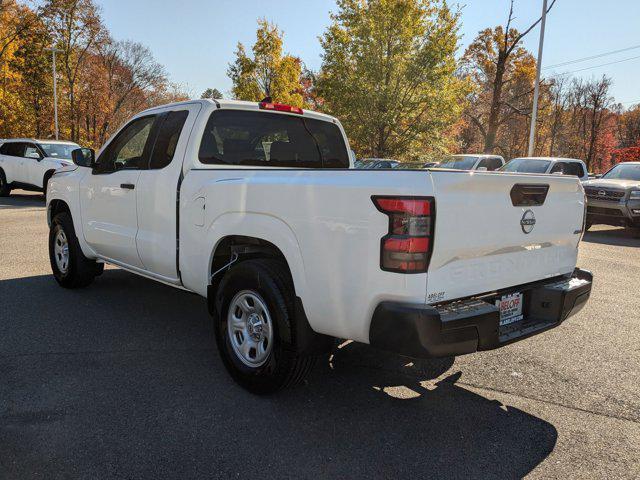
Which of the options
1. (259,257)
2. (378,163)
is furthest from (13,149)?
(259,257)

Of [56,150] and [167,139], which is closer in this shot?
[167,139]

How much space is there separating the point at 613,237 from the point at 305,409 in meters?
12.1

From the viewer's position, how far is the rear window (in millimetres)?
4160

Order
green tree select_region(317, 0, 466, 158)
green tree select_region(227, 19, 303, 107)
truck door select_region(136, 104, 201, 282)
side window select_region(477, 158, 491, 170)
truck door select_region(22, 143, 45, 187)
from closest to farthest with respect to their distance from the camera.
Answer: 1. truck door select_region(136, 104, 201, 282)
2. truck door select_region(22, 143, 45, 187)
3. side window select_region(477, 158, 491, 170)
4. green tree select_region(317, 0, 466, 158)
5. green tree select_region(227, 19, 303, 107)

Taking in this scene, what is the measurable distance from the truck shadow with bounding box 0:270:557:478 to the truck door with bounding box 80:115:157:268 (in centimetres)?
84

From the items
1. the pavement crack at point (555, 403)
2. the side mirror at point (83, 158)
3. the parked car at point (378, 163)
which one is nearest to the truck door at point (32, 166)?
the parked car at point (378, 163)

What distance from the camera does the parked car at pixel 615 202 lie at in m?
12.2

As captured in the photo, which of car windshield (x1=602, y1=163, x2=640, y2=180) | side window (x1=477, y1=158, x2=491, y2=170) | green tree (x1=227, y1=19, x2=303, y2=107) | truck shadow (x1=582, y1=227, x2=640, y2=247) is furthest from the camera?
green tree (x1=227, y1=19, x2=303, y2=107)

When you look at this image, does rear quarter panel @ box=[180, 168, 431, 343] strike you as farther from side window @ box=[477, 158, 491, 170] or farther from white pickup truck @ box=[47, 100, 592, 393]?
side window @ box=[477, 158, 491, 170]

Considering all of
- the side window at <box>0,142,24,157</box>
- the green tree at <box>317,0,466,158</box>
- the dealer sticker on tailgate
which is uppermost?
the green tree at <box>317,0,466,158</box>

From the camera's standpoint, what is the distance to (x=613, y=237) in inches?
502

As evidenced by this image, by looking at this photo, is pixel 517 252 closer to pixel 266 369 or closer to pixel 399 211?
pixel 399 211

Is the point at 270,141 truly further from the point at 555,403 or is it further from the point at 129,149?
the point at 555,403

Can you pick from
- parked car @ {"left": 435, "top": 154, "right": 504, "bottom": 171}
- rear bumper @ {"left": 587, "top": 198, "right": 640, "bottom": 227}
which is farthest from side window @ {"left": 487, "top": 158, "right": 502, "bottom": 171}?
rear bumper @ {"left": 587, "top": 198, "right": 640, "bottom": 227}
